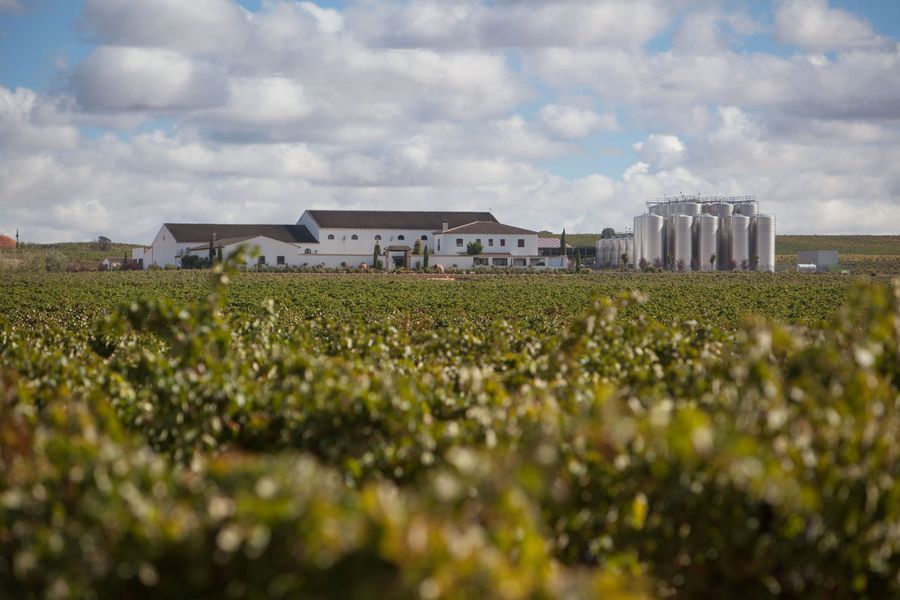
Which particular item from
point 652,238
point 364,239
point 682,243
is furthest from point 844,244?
point 364,239

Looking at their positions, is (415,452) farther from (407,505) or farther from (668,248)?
(668,248)

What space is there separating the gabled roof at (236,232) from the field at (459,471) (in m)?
92.0

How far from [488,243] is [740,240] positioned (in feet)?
78.0

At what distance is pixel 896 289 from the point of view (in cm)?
763

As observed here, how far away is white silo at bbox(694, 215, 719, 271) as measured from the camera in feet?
325

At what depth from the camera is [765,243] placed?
99.9m

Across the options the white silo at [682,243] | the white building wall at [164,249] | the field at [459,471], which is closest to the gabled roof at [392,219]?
the white building wall at [164,249]

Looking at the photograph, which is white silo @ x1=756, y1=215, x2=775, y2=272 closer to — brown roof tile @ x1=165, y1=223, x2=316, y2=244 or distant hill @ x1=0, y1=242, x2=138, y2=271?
brown roof tile @ x1=165, y1=223, x2=316, y2=244

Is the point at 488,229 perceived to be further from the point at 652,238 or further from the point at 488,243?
the point at 652,238

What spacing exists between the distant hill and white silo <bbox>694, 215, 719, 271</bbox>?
5392 cm

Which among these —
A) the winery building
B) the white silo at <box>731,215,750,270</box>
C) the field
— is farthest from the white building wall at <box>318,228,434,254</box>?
the field

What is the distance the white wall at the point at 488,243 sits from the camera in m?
103

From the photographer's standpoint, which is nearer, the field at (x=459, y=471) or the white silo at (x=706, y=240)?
the field at (x=459, y=471)

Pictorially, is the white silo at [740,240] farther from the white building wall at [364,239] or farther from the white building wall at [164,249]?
the white building wall at [164,249]
